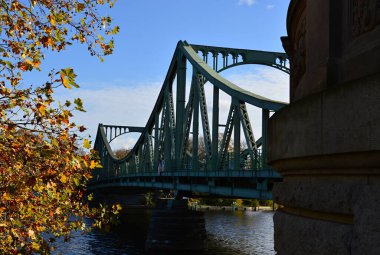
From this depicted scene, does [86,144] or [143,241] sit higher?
[86,144]

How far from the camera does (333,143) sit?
3363 mm

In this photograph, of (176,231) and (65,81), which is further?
(176,231)

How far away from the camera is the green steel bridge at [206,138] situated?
24109mm

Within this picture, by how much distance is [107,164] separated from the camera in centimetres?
9688

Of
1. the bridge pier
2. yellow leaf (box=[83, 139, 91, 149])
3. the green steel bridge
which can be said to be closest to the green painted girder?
the green steel bridge

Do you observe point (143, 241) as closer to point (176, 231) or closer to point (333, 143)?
point (176, 231)

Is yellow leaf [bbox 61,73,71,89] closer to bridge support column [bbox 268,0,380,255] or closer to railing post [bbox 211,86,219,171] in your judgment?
bridge support column [bbox 268,0,380,255]

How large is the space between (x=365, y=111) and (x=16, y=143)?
411cm

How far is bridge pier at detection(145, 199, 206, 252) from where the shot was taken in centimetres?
3309

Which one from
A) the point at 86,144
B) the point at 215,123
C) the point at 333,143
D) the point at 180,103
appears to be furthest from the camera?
the point at 180,103

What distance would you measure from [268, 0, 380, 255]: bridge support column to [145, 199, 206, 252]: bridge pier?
96.3 feet

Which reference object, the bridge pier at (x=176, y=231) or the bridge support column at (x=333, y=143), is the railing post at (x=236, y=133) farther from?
the bridge support column at (x=333, y=143)

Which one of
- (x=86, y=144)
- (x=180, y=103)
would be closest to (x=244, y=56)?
(x=180, y=103)

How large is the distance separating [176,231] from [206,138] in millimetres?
6720
